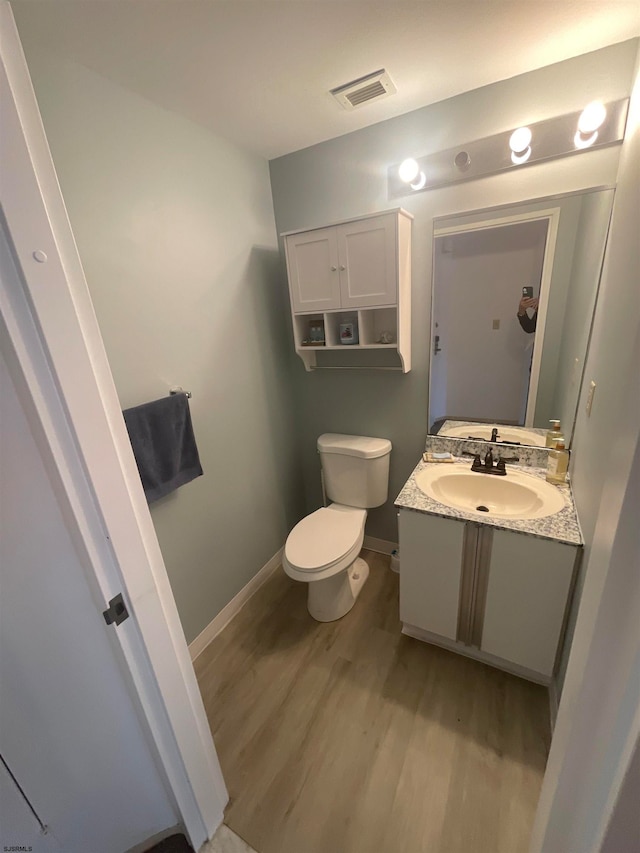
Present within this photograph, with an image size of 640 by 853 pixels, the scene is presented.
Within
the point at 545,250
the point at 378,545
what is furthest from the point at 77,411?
the point at 378,545

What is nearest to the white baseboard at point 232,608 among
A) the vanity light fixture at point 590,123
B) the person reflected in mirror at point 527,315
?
the person reflected in mirror at point 527,315

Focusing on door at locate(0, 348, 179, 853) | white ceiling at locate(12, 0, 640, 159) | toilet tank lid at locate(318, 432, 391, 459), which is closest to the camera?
door at locate(0, 348, 179, 853)

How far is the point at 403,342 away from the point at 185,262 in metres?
1.05

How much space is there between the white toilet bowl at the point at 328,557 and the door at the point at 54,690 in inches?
31.8

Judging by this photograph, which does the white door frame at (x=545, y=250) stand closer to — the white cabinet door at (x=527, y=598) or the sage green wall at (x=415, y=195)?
the sage green wall at (x=415, y=195)

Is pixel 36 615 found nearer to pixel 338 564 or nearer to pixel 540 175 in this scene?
pixel 338 564

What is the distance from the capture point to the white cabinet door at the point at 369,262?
1.50 metres

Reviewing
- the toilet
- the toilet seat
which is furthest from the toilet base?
the toilet seat

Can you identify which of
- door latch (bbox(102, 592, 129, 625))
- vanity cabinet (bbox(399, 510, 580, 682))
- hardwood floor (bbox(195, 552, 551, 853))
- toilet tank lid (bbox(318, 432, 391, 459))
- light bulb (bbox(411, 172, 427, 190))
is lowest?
hardwood floor (bbox(195, 552, 551, 853))

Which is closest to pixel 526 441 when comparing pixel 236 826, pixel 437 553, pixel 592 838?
pixel 437 553

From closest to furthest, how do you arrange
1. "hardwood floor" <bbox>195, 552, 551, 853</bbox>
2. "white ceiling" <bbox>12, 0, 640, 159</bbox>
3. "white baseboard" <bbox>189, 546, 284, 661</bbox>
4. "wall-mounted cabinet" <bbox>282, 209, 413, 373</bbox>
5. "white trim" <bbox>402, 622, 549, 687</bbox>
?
1. "white ceiling" <bbox>12, 0, 640, 159</bbox>
2. "hardwood floor" <bbox>195, 552, 551, 853</bbox>
3. "white trim" <bbox>402, 622, 549, 687</bbox>
4. "wall-mounted cabinet" <bbox>282, 209, 413, 373</bbox>
5. "white baseboard" <bbox>189, 546, 284, 661</bbox>

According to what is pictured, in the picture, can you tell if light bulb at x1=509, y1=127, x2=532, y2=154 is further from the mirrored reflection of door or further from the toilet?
the toilet

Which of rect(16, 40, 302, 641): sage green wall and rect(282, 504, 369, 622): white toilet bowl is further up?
rect(16, 40, 302, 641): sage green wall

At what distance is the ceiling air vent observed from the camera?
124cm
